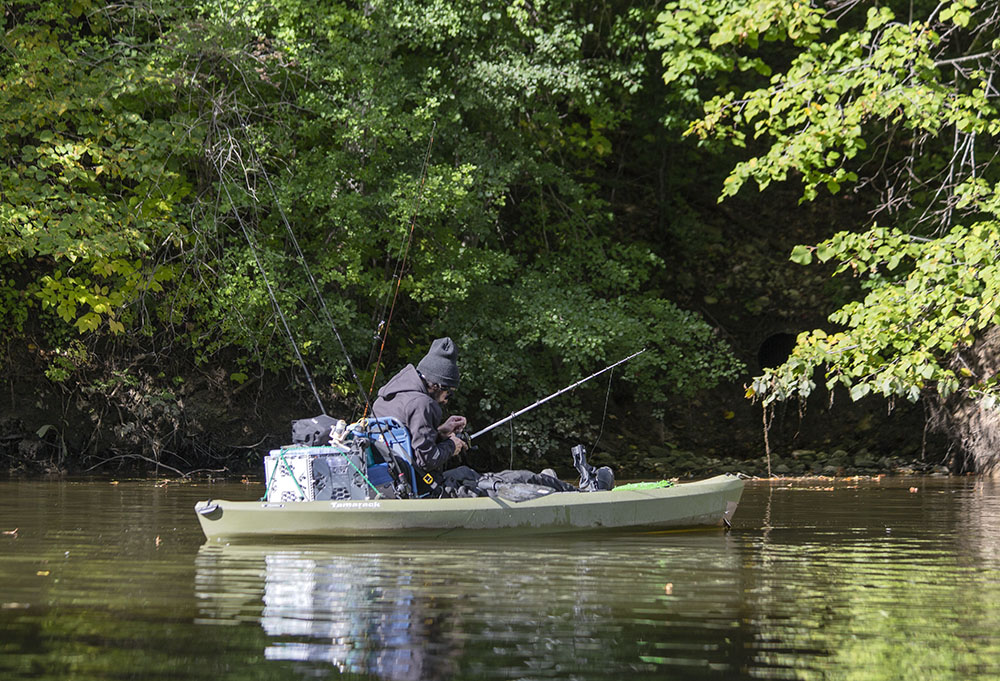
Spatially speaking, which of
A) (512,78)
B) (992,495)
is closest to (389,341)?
(512,78)

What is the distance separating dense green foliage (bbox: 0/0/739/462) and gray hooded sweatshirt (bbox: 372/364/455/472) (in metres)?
5.64

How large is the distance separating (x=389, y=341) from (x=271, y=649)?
12.8m

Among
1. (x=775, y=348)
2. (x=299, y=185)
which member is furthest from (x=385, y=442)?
(x=775, y=348)

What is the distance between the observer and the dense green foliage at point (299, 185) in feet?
49.9

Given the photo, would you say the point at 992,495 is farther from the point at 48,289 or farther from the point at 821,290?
the point at 48,289

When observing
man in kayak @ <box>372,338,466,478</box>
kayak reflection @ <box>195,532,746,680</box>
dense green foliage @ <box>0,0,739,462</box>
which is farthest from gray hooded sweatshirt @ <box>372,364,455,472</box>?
dense green foliage @ <box>0,0,739,462</box>

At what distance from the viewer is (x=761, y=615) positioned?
19.8ft

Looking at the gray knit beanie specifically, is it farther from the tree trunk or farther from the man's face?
the tree trunk

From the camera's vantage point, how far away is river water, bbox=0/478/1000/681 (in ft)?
16.0

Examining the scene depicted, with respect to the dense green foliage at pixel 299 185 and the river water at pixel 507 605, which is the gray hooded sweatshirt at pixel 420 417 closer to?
the river water at pixel 507 605

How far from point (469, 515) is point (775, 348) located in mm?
13366

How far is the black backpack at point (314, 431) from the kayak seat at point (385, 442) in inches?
11.4

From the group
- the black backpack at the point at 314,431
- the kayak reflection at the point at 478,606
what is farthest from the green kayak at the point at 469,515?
the black backpack at the point at 314,431

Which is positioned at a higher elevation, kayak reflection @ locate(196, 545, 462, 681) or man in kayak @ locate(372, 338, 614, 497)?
man in kayak @ locate(372, 338, 614, 497)
